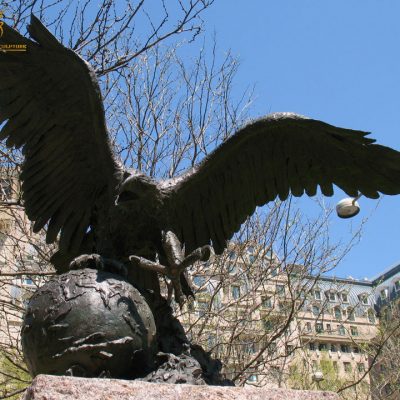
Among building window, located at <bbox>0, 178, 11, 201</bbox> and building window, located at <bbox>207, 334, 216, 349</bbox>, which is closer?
building window, located at <bbox>0, 178, 11, 201</bbox>

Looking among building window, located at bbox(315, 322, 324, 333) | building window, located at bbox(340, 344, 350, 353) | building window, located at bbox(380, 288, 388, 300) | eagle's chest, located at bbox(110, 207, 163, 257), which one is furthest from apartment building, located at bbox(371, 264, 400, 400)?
building window, located at bbox(380, 288, 388, 300)

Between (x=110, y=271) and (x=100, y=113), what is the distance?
113cm

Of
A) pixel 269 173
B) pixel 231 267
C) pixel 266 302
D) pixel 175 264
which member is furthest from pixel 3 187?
pixel 175 264

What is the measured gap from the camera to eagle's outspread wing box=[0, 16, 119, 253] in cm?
427

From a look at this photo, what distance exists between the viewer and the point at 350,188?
14.0ft

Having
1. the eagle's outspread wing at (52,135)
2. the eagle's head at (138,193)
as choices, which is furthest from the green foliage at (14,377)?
the eagle's head at (138,193)

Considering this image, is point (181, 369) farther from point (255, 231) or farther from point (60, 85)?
point (255, 231)

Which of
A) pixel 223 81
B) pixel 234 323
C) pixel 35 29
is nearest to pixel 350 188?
pixel 35 29

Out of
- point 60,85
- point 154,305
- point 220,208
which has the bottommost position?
point 154,305

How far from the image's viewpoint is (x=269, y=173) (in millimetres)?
4367

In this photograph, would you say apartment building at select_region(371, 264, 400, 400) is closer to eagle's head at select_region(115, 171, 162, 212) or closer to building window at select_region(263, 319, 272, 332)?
building window at select_region(263, 319, 272, 332)

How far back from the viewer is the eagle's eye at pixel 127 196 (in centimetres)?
392

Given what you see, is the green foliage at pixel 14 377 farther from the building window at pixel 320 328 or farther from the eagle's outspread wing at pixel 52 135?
the building window at pixel 320 328

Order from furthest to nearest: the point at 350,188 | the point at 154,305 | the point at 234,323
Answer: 1. the point at 234,323
2. the point at 350,188
3. the point at 154,305
